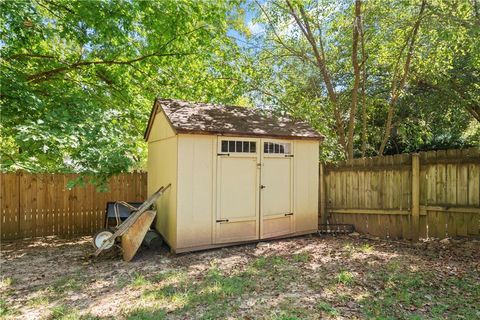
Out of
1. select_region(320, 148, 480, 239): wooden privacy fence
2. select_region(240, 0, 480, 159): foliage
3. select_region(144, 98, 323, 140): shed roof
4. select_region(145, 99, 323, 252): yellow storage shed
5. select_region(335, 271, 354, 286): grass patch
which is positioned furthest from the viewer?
select_region(240, 0, 480, 159): foliage

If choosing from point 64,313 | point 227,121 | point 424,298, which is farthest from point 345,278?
point 227,121

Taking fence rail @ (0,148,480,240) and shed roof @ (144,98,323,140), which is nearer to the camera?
fence rail @ (0,148,480,240)

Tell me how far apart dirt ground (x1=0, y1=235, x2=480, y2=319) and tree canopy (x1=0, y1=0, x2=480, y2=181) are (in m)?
1.71

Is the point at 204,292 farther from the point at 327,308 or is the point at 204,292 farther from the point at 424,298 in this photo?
the point at 424,298

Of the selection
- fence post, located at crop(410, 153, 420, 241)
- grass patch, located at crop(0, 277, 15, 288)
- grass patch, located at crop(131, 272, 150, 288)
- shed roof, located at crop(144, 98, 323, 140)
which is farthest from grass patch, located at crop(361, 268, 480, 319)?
grass patch, located at crop(0, 277, 15, 288)

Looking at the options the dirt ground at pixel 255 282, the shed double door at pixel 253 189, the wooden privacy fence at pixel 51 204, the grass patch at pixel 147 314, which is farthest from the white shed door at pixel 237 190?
the wooden privacy fence at pixel 51 204

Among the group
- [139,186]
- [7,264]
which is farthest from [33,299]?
[139,186]

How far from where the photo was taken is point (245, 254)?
548 cm

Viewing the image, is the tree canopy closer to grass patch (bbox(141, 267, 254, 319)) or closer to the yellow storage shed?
the yellow storage shed

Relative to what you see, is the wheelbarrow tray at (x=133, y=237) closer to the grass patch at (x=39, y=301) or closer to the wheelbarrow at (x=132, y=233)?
the wheelbarrow at (x=132, y=233)

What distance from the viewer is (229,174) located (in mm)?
5820

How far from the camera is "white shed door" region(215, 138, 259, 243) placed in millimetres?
5750

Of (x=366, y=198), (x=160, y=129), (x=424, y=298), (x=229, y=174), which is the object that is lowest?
(x=424, y=298)

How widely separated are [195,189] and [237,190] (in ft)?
2.65
